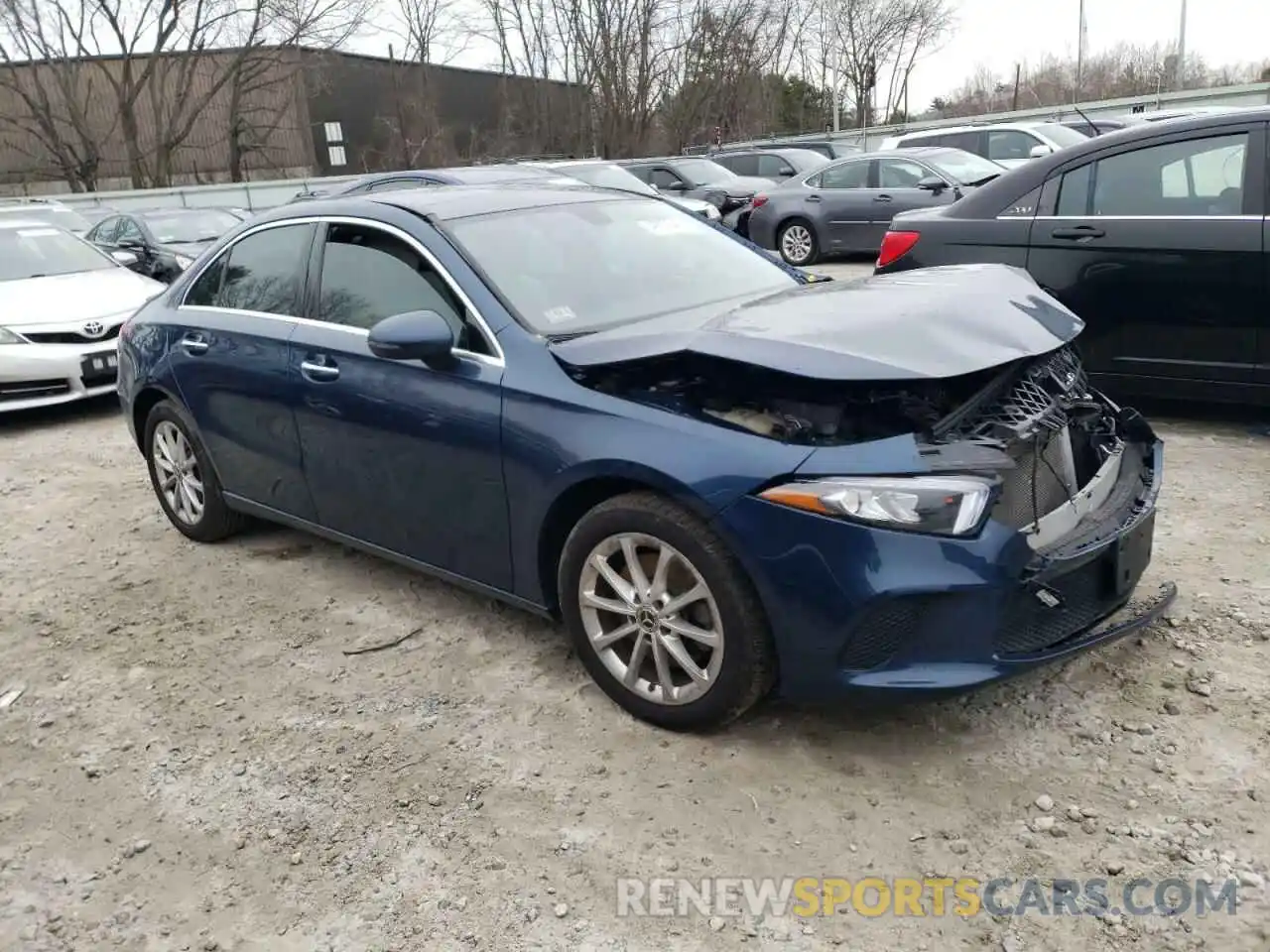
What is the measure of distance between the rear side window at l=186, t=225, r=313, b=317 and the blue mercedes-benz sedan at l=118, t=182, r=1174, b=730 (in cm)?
2

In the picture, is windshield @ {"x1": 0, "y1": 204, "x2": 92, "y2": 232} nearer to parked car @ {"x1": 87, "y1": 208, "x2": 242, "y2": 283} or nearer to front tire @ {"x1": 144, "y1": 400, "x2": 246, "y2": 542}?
parked car @ {"x1": 87, "y1": 208, "x2": 242, "y2": 283}

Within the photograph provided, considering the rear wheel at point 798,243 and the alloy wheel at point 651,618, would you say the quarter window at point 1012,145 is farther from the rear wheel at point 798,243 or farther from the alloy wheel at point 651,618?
the alloy wheel at point 651,618

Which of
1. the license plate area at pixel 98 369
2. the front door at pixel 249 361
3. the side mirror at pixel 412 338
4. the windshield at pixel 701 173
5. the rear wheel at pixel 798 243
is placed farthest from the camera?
the windshield at pixel 701 173

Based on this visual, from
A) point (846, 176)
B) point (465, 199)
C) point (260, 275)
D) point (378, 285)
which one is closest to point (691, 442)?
point (378, 285)

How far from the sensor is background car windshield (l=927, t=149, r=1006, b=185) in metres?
12.8

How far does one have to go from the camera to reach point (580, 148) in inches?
1457

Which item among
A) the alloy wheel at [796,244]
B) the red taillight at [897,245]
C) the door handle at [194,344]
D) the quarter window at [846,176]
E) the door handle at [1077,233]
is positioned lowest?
the alloy wheel at [796,244]

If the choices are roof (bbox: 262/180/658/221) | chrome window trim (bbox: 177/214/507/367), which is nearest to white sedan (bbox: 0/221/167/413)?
chrome window trim (bbox: 177/214/507/367)

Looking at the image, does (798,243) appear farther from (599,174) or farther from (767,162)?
(767,162)

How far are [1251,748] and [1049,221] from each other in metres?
3.64

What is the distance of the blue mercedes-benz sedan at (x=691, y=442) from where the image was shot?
2.68 m

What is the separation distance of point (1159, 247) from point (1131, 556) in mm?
2930

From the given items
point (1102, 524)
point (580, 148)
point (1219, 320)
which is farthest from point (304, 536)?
point (580, 148)

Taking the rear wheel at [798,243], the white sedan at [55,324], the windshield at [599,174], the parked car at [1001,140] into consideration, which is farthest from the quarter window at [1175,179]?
the parked car at [1001,140]
